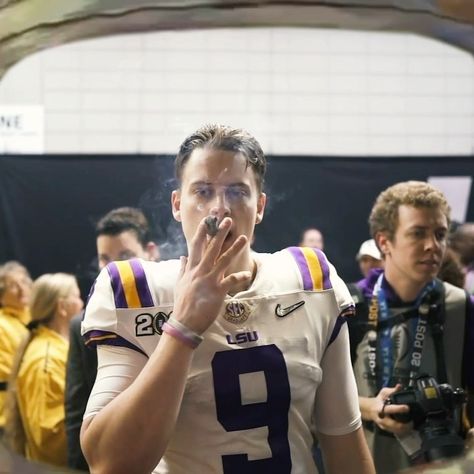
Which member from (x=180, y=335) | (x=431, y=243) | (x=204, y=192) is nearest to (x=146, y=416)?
(x=180, y=335)

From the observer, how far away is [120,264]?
545 millimetres

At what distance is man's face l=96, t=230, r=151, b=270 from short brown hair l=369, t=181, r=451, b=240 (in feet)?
0.63

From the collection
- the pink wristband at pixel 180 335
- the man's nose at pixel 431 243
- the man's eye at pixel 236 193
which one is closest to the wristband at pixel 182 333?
the pink wristband at pixel 180 335

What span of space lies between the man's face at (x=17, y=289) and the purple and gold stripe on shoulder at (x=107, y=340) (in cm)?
8

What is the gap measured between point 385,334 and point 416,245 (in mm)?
78

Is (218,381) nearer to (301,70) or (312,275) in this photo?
(312,275)

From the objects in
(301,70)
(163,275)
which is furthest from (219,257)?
(301,70)

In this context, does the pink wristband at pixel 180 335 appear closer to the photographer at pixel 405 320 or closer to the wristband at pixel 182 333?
the wristband at pixel 182 333

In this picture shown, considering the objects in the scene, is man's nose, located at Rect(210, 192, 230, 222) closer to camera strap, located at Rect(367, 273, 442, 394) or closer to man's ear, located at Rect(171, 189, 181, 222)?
man's ear, located at Rect(171, 189, 181, 222)

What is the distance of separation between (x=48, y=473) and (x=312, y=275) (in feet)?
0.81

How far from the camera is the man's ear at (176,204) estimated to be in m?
0.53

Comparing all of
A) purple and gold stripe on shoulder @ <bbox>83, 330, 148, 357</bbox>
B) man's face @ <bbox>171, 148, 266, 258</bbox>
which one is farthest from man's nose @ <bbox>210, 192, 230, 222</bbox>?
purple and gold stripe on shoulder @ <bbox>83, 330, 148, 357</bbox>

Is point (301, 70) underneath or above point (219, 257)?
above

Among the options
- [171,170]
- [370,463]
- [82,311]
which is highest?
[171,170]
